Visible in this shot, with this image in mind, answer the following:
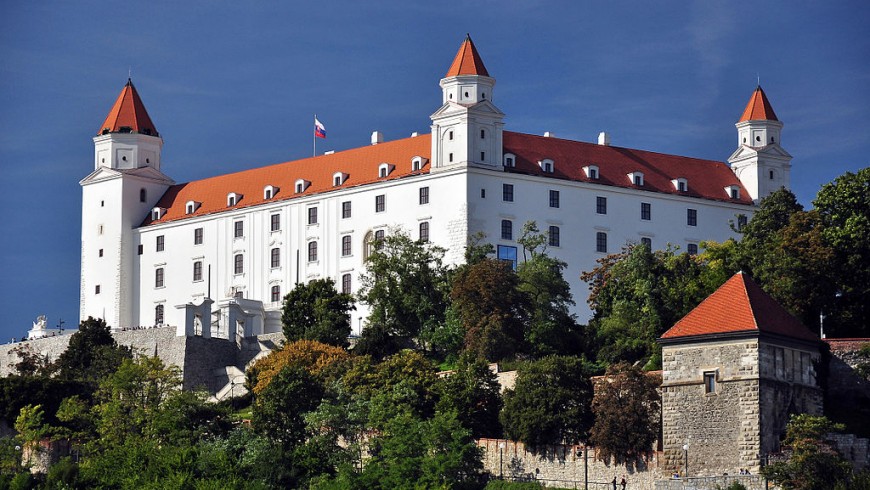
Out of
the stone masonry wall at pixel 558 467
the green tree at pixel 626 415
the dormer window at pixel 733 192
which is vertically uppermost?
the dormer window at pixel 733 192

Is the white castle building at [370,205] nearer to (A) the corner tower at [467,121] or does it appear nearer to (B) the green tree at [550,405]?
(A) the corner tower at [467,121]

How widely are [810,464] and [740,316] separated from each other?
5.83 meters

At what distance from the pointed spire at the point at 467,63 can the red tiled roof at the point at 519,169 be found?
3693 mm

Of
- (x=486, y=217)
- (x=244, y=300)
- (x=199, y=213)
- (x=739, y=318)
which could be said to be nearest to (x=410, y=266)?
(x=486, y=217)

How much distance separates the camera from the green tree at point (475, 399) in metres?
70.4

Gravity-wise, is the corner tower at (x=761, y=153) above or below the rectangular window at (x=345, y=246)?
above

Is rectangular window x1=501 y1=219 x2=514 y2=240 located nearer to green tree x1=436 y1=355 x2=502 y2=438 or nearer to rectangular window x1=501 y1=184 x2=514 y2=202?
rectangular window x1=501 y1=184 x2=514 y2=202

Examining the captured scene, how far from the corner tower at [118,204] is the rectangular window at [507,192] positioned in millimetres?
22190

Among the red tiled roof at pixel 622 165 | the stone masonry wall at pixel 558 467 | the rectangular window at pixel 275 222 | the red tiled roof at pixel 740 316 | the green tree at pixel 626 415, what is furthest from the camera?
A: the rectangular window at pixel 275 222

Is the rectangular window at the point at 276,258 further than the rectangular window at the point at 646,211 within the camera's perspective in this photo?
Yes

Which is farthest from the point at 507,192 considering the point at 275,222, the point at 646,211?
the point at 275,222

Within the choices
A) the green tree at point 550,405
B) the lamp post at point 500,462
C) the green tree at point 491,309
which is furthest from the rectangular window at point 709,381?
the green tree at point 491,309

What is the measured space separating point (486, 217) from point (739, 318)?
27.0 m

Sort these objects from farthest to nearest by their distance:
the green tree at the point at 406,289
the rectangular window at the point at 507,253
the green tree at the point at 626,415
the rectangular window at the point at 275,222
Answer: the rectangular window at the point at 275,222, the rectangular window at the point at 507,253, the green tree at the point at 406,289, the green tree at the point at 626,415
